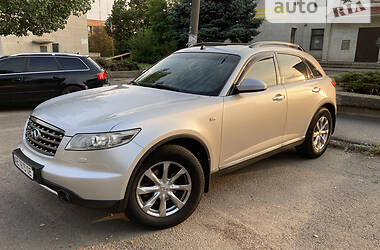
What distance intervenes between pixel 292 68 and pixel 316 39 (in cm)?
2041

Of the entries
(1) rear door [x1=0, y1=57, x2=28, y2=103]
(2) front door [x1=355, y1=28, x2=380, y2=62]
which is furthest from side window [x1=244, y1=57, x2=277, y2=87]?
(2) front door [x1=355, y1=28, x2=380, y2=62]

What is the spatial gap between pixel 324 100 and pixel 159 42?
18.0 metres

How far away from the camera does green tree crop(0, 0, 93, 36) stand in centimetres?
1134

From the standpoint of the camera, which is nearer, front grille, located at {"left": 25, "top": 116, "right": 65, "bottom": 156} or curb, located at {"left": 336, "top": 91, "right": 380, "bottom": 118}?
front grille, located at {"left": 25, "top": 116, "right": 65, "bottom": 156}

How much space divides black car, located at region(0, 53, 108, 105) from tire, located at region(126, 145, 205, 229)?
6499mm

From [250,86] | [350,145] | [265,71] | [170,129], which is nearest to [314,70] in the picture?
[265,71]

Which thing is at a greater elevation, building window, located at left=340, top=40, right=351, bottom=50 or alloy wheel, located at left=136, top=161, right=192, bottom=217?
building window, located at left=340, top=40, right=351, bottom=50

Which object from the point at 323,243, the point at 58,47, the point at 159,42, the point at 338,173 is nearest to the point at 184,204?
the point at 323,243

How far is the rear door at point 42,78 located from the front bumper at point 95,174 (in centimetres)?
643

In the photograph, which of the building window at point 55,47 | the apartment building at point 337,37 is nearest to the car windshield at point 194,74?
the apartment building at point 337,37

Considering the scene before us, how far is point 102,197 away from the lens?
8.84ft

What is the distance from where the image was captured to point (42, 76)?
8.45m

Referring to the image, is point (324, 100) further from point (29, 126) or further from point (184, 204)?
point (29, 126)

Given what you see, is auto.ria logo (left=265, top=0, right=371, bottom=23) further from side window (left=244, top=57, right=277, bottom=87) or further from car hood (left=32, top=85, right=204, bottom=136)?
car hood (left=32, top=85, right=204, bottom=136)
